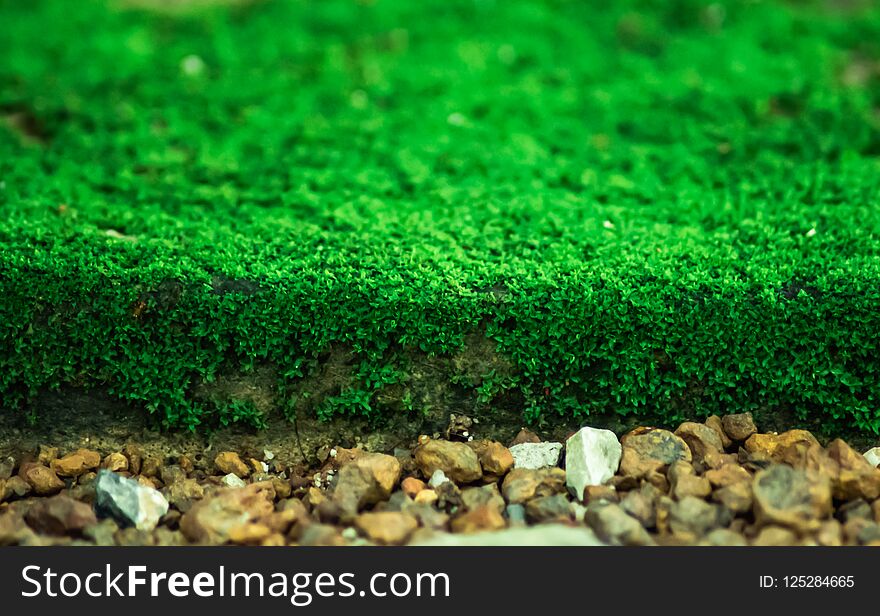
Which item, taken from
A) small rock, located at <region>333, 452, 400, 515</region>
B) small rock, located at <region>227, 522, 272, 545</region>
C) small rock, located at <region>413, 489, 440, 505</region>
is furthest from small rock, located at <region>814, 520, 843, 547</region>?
small rock, located at <region>227, 522, 272, 545</region>

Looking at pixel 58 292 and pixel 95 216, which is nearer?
pixel 58 292

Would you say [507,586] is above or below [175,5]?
below

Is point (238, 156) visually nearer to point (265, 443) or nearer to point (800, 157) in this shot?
point (265, 443)

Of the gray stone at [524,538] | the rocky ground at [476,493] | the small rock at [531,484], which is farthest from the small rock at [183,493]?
the small rock at [531,484]

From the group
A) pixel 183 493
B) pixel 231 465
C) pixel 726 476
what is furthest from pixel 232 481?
pixel 726 476

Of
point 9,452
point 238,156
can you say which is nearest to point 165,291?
point 9,452
